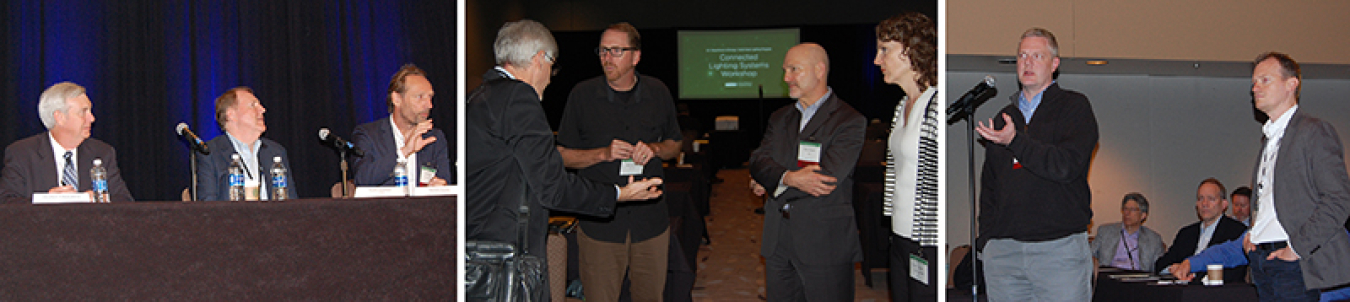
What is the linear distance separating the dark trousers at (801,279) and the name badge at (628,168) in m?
0.37

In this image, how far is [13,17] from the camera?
532cm

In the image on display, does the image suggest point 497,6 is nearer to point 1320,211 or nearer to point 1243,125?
point 1320,211

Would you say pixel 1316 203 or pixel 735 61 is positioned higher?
pixel 735 61

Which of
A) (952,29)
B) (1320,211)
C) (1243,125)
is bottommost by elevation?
(1320,211)

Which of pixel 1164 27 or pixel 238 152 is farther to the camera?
pixel 1164 27

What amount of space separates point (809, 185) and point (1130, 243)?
3.50 metres

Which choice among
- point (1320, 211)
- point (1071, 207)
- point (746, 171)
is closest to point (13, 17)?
point (746, 171)

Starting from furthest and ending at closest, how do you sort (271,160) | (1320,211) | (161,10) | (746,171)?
(161,10), (271,160), (1320,211), (746,171)

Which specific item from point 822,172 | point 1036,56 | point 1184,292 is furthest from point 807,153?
point 1184,292

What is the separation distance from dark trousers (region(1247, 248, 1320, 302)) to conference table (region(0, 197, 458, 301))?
2.92 meters

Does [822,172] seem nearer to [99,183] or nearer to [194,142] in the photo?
[194,142]

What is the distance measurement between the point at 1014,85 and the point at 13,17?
656 cm

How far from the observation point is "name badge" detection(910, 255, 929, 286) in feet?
6.21

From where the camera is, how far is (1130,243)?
4633 mm
